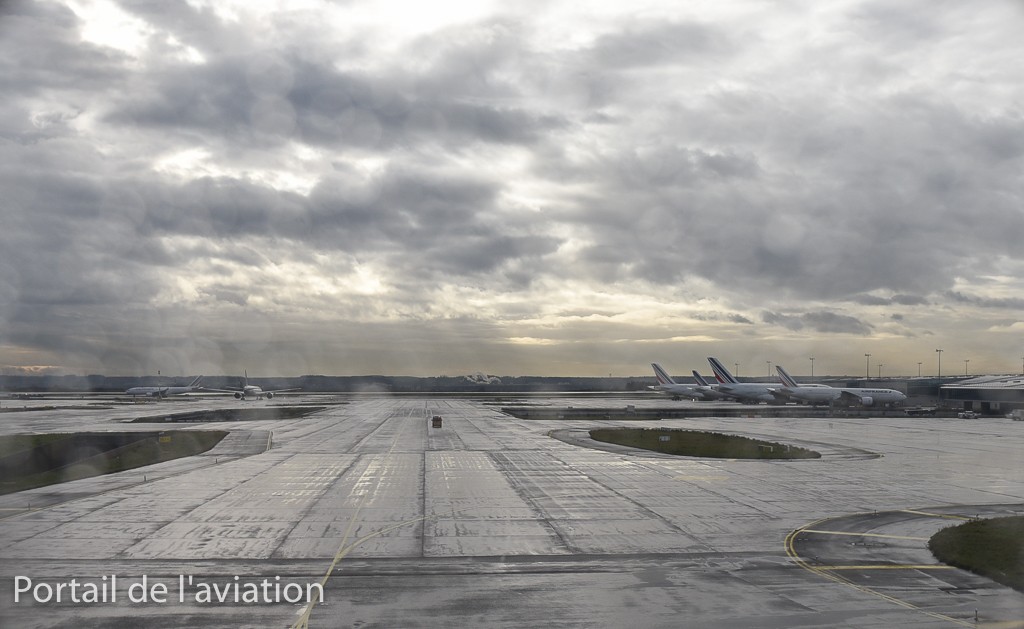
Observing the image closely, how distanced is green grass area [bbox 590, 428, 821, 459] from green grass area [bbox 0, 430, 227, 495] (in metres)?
38.5

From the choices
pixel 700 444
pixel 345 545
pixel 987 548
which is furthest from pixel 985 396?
pixel 345 545

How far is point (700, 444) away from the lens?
6619 centimetres

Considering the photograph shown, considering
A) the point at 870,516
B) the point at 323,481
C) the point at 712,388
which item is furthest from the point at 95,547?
the point at 712,388

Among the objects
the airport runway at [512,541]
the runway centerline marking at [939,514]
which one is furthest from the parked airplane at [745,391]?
the runway centerline marking at [939,514]

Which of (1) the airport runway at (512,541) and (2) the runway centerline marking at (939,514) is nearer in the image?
(1) the airport runway at (512,541)

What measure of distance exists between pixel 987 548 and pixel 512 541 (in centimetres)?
1759

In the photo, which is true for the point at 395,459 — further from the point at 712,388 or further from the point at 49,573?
the point at 712,388

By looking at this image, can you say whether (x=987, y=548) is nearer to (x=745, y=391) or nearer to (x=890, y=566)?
(x=890, y=566)

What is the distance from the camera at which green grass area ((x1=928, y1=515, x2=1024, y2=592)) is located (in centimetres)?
2395

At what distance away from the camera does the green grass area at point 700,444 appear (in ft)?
193

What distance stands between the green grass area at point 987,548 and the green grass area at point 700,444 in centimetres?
A: 2675

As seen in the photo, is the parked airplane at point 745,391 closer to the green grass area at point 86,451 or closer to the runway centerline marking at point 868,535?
the green grass area at point 86,451

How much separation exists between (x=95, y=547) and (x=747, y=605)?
74.1 ft

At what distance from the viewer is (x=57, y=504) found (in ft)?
116
